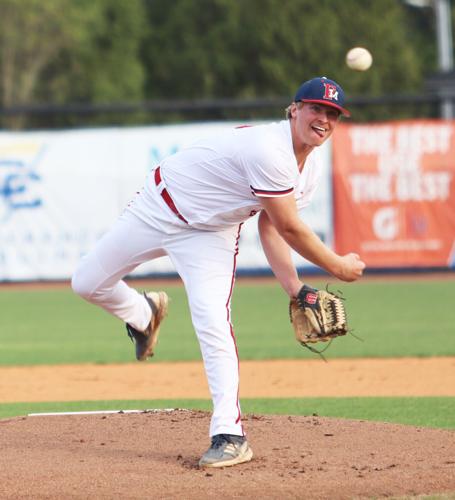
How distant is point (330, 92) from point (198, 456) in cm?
175

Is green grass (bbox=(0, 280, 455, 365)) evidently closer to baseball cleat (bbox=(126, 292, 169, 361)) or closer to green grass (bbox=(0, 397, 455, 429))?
green grass (bbox=(0, 397, 455, 429))

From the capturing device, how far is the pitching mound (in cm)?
475

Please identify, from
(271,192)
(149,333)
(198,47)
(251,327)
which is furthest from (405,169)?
(198,47)

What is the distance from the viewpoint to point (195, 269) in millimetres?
5254

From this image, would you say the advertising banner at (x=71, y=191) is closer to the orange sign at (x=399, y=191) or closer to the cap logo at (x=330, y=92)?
the orange sign at (x=399, y=191)

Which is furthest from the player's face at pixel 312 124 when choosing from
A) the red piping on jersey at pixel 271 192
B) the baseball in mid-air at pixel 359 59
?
the baseball in mid-air at pixel 359 59

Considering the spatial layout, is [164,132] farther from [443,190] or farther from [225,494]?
[225,494]

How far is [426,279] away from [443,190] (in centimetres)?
131

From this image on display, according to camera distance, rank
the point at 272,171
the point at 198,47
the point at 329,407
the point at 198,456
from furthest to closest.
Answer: the point at 198,47 → the point at 329,407 → the point at 198,456 → the point at 272,171

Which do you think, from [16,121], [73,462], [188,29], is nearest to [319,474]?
[73,462]

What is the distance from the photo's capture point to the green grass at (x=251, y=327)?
10148 mm

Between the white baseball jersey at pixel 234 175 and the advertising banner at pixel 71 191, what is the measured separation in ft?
37.8

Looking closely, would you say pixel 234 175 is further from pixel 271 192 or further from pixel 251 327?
pixel 251 327

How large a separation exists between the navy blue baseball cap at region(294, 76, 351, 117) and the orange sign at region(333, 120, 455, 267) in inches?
468
